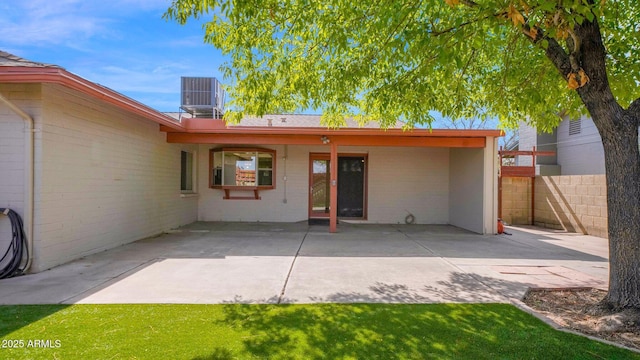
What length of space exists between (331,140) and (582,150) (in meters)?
11.4

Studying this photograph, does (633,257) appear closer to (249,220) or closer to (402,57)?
(402,57)

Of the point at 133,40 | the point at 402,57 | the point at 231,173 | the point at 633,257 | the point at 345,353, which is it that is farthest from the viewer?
the point at 231,173

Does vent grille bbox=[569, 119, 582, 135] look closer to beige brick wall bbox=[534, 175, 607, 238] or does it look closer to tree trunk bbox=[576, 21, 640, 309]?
beige brick wall bbox=[534, 175, 607, 238]

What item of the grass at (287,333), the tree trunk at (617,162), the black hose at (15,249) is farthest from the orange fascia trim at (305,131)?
the grass at (287,333)

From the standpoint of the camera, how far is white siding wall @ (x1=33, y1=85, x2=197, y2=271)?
5156 mm

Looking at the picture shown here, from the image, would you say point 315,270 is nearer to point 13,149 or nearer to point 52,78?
point 52,78

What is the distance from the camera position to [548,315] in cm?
365

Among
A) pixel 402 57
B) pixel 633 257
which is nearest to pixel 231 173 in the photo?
pixel 402 57

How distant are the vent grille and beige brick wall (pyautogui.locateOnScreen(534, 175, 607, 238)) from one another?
4.87 m

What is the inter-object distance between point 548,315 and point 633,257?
102 cm

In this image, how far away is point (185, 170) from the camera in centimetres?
1096

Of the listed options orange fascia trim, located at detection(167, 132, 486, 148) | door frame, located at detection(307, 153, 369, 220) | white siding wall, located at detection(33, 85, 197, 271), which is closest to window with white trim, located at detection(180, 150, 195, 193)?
white siding wall, located at detection(33, 85, 197, 271)

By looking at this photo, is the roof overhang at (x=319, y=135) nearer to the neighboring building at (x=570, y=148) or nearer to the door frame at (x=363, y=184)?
the door frame at (x=363, y=184)

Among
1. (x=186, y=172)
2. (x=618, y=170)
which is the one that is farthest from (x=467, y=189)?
(x=186, y=172)
